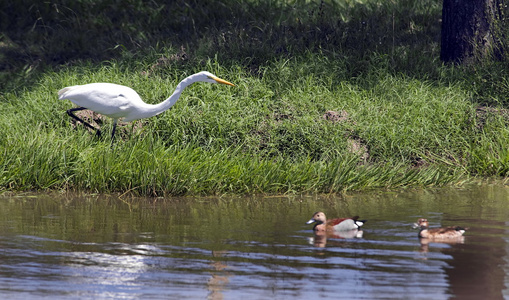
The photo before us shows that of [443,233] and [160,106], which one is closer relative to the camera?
[443,233]

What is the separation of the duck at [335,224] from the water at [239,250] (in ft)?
0.36

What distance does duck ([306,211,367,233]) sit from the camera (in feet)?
21.5

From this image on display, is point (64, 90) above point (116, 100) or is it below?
above

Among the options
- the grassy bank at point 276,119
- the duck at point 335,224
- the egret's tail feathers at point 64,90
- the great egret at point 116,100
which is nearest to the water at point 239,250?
the duck at point 335,224

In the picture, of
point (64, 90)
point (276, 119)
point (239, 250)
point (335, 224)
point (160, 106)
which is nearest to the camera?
point (239, 250)

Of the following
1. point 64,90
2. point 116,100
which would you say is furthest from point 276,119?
point 64,90

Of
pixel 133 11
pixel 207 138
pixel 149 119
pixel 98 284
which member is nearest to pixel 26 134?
pixel 149 119

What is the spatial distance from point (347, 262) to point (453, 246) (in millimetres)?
1074

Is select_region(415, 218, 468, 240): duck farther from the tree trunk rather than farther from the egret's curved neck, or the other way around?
the tree trunk

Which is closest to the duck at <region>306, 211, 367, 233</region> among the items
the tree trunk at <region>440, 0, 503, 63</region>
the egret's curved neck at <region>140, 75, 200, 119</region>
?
the egret's curved neck at <region>140, 75, 200, 119</region>

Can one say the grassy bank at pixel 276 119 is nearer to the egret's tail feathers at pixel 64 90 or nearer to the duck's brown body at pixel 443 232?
the egret's tail feathers at pixel 64 90

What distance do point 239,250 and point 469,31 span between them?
332 inches

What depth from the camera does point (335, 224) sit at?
260 inches

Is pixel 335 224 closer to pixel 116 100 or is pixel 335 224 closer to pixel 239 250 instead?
pixel 239 250
